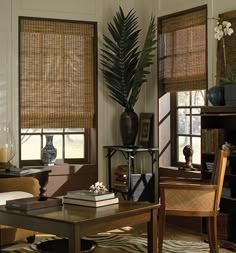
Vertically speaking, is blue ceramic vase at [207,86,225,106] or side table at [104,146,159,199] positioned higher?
blue ceramic vase at [207,86,225,106]

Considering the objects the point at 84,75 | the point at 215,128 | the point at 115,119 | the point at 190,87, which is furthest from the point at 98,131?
the point at 215,128

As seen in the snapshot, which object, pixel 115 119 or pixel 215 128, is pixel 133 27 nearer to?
pixel 115 119

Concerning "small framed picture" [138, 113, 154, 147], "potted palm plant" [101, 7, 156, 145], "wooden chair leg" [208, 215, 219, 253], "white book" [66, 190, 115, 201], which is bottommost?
"wooden chair leg" [208, 215, 219, 253]

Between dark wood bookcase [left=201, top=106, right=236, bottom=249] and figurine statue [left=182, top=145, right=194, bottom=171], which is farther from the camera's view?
figurine statue [left=182, top=145, right=194, bottom=171]

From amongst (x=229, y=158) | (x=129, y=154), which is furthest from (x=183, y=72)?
(x=229, y=158)

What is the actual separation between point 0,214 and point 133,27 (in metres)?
3.48

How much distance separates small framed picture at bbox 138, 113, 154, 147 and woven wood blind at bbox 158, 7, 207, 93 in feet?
1.28

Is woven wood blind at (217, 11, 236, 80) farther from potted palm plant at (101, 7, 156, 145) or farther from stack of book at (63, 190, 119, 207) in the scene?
stack of book at (63, 190, 119, 207)

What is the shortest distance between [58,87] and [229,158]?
2.35 meters

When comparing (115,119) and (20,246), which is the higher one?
(115,119)

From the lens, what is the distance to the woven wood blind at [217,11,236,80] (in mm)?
5573

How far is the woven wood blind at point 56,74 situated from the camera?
640cm

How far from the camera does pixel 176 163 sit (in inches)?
261

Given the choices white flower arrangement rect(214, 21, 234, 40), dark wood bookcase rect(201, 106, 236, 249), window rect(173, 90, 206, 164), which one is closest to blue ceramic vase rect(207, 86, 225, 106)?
dark wood bookcase rect(201, 106, 236, 249)
